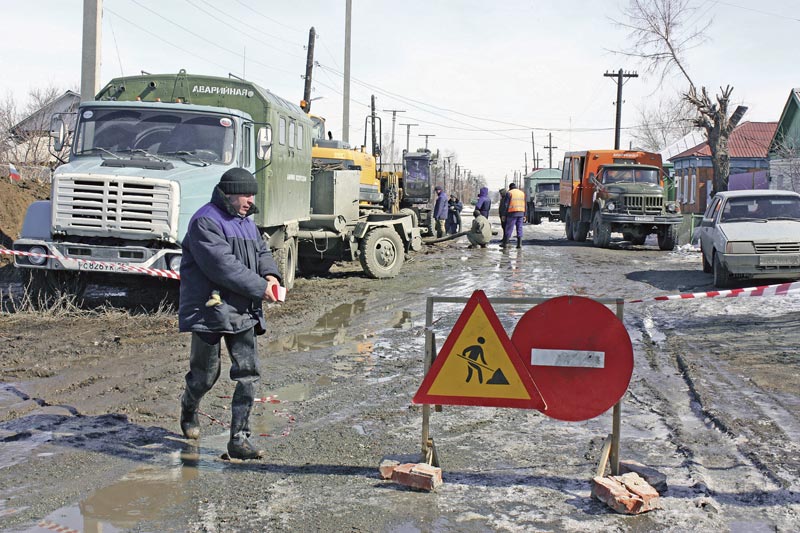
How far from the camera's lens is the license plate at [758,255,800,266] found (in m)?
13.2

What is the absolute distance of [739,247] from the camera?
1338 cm

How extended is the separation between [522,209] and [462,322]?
60.0 feet

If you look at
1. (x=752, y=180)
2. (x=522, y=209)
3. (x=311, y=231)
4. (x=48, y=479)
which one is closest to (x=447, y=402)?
(x=48, y=479)

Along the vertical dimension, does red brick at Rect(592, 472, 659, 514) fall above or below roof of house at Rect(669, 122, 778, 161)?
below

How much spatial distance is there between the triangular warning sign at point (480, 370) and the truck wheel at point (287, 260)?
819cm

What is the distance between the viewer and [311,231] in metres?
15.3

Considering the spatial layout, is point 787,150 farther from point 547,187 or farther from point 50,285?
point 50,285

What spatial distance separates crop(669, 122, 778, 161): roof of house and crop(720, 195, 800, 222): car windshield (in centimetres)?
3744

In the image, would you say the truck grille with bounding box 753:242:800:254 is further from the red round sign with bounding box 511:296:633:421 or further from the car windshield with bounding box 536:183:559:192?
the car windshield with bounding box 536:183:559:192

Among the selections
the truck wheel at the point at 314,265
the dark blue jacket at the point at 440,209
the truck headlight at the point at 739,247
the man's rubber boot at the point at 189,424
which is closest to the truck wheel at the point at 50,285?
the man's rubber boot at the point at 189,424

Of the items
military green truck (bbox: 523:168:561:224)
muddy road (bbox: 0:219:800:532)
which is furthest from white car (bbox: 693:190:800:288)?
military green truck (bbox: 523:168:561:224)

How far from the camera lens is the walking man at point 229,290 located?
5035mm

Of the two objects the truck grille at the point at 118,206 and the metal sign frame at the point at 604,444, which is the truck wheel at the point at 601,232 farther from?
the metal sign frame at the point at 604,444

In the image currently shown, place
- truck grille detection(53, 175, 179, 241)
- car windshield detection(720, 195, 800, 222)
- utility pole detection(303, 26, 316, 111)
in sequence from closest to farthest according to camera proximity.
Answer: truck grille detection(53, 175, 179, 241) → car windshield detection(720, 195, 800, 222) → utility pole detection(303, 26, 316, 111)
